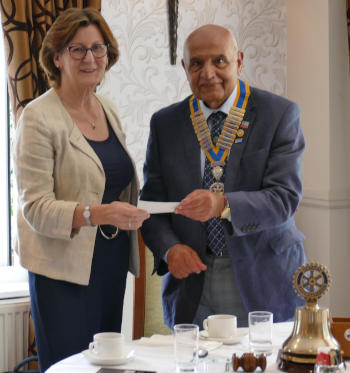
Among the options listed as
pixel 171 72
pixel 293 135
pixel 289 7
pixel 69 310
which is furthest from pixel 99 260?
pixel 289 7

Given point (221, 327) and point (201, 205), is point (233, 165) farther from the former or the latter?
point (221, 327)

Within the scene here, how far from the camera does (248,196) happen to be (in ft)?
7.77

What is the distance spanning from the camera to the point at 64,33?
2.53 meters

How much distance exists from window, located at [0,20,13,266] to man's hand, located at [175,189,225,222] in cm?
165

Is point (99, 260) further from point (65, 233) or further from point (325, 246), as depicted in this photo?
→ point (325, 246)

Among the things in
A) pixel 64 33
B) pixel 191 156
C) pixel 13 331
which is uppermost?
pixel 64 33

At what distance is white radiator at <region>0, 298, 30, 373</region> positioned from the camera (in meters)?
3.50

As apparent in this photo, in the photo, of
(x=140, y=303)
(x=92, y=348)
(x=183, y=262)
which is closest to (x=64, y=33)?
(x=183, y=262)

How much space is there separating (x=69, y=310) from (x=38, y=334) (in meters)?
0.15

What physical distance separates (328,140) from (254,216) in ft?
5.49

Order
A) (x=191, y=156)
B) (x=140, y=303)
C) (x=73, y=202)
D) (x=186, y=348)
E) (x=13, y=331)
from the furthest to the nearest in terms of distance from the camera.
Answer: (x=13, y=331)
(x=140, y=303)
(x=191, y=156)
(x=73, y=202)
(x=186, y=348)

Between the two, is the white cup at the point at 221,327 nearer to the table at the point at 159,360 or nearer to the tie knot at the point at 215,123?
the table at the point at 159,360

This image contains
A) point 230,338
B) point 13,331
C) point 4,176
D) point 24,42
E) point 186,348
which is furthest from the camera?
point 4,176

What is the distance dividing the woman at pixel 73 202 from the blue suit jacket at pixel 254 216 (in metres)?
0.18
